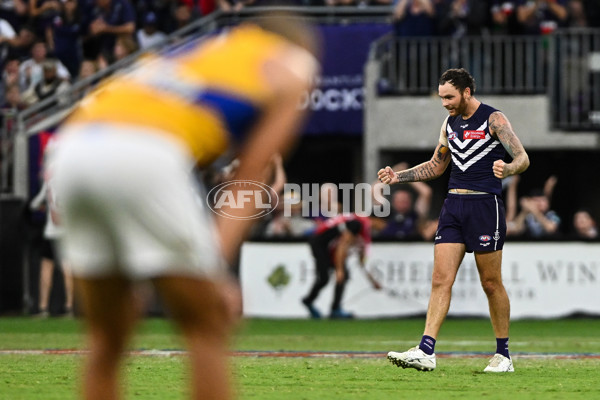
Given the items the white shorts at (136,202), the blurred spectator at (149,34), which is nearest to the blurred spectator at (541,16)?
the blurred spectator at (149,34)

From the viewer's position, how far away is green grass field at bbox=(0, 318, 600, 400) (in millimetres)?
9070

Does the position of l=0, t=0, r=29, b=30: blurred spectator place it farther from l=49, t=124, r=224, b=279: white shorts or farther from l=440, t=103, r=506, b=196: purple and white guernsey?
l=49, t=124, r=224, b=279: white shorts

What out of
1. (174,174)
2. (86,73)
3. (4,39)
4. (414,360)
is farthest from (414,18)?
(174,174)

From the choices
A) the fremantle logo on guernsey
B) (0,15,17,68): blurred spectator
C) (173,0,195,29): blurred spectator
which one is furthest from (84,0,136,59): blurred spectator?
the fremantle logo on guernsey

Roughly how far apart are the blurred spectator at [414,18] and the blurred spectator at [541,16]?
150 cm

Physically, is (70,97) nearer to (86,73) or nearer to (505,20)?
(86,73)

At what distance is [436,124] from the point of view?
874 inches

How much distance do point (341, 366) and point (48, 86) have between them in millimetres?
13483

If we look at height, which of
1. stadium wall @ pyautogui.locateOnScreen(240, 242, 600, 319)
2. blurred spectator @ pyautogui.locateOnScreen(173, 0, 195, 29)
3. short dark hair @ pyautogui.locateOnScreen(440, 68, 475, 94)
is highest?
blurred spectator @ pyautogui.locateOnScreen(173, 0, 195, 29)

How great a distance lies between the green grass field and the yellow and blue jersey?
13.3 ft

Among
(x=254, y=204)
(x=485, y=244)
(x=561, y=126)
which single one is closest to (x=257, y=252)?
(x=561, y=126)

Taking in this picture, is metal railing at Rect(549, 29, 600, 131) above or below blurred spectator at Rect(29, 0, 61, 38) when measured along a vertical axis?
below

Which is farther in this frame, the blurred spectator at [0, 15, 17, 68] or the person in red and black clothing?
the blurred spectator at [0, 15, 17, 68]

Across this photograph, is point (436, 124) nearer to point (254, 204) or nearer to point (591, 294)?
point (591, 294)
